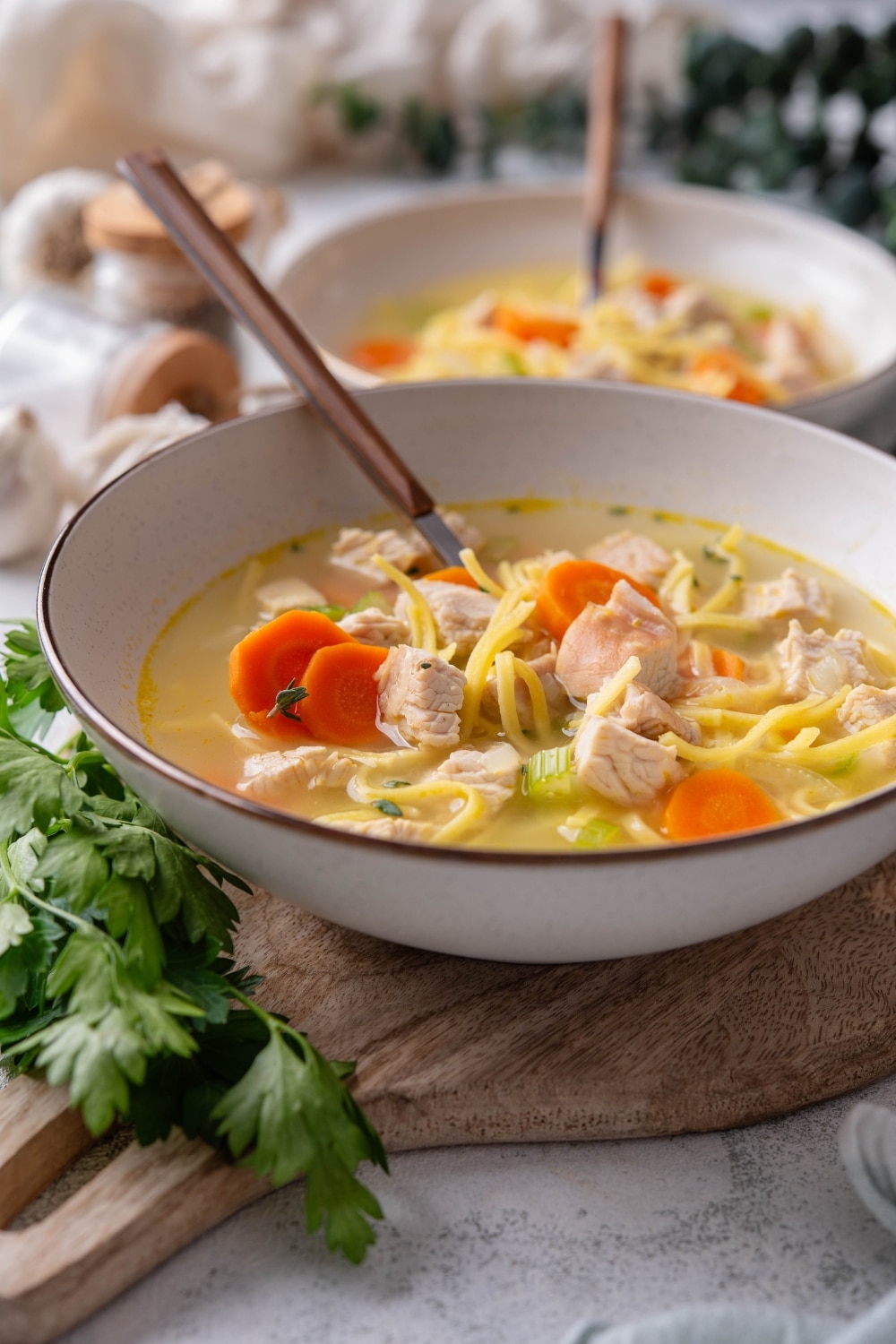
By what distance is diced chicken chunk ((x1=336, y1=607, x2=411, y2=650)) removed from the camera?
2.96 m

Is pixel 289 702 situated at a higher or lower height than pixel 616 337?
higher

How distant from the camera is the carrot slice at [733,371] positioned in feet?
14.4

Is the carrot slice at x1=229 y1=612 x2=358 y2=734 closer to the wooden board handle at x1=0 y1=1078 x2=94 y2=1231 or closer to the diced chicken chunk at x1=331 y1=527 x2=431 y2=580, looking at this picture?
the diced chicken chunk at x1=331 y1=527 x2=431 y2=580

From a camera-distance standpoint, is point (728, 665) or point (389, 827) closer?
point (389, 827)

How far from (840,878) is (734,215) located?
4.04m

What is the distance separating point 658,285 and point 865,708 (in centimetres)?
312

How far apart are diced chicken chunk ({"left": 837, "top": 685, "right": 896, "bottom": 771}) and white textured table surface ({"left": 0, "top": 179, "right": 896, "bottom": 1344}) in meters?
0.83

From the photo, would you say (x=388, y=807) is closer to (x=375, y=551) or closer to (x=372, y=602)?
(x=372, y=602)

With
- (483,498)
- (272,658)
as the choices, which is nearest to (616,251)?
(483,498)

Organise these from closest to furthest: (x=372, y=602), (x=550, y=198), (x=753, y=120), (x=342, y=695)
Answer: (x=342, y=695), (x=372, y=602), (x=550, y=198), (x=753, y=120)

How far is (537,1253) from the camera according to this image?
6.92ft

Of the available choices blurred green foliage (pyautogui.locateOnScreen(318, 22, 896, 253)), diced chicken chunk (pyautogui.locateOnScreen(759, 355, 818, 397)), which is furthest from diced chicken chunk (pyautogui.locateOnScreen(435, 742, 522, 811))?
blurred green foliage (pyautogui.locateOnScreen(318, 22, 896, 253))

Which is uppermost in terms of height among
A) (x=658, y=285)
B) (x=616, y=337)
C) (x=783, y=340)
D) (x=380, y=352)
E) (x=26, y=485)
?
(x=26, y=485)

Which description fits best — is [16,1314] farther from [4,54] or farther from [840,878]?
[4,54]
